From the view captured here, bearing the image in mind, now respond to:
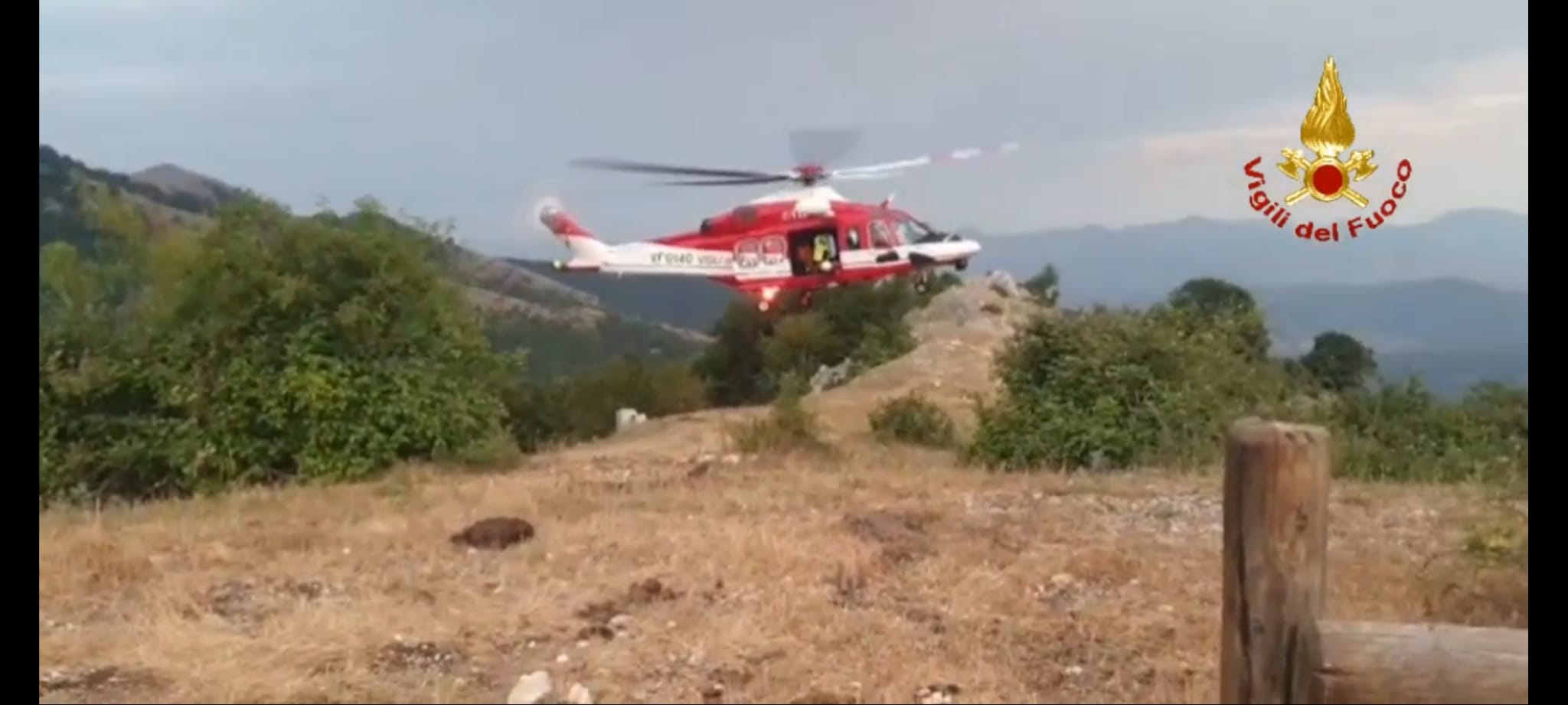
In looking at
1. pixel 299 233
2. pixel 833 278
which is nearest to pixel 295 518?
pixel 299 233

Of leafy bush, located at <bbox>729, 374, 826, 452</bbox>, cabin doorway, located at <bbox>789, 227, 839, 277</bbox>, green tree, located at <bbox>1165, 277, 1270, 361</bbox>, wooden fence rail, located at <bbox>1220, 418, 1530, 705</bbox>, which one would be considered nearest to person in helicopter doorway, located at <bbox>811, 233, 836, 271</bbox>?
cabin doorway, located at <bbox>789, 227, 839, 277</bbox>

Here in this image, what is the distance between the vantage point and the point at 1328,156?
699 centimetres

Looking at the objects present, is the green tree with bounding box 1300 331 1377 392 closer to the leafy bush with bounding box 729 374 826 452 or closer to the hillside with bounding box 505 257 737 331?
the leafy bush with bounding box 729 374 826 452

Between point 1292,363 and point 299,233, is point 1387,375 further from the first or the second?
point 299,233

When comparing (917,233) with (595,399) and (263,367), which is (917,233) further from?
(595,399)

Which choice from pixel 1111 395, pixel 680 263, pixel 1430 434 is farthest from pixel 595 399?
pixel 1430 434

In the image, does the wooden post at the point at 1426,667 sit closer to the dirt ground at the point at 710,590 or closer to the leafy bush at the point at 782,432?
the dirt ground at the point at 710,590

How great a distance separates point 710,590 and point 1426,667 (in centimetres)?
360

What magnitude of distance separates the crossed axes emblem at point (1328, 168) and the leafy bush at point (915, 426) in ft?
19.7

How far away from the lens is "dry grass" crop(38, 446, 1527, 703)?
15.5 ft

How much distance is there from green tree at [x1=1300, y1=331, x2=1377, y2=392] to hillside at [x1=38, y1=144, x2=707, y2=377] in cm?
798

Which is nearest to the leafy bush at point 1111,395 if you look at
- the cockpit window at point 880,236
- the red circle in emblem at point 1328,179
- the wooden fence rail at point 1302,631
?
the cockpit window at point 880,236

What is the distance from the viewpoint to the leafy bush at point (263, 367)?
443 inches

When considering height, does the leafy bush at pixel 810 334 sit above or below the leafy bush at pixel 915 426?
above
